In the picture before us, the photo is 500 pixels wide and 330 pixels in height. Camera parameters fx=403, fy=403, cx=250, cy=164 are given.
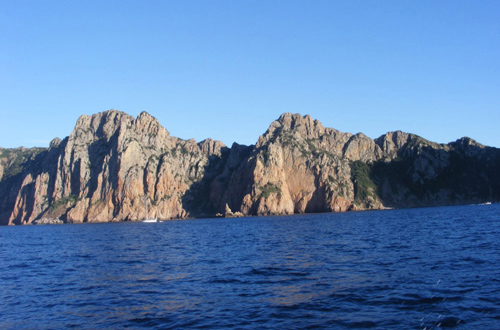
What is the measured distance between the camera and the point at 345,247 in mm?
48250

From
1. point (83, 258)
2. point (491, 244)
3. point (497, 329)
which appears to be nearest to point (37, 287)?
point (83, 258)

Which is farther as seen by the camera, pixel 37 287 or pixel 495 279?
pixel 37 287

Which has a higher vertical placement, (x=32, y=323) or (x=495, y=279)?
(x=495, y=279)

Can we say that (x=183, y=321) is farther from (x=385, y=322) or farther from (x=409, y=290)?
(x=409, y=290)

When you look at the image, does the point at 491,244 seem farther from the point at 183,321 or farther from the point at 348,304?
the point at 183,321

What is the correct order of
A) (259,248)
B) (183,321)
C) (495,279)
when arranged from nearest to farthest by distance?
(183,321) → (495,279) → (259,248)

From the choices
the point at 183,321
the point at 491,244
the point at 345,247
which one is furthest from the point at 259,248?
the point at 183,321

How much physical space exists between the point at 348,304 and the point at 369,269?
10852mm

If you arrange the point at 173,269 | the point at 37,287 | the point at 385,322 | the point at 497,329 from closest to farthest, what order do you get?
the point at 497,329 < the point at 385,322 < the point at 37,287 < the point at 173,269

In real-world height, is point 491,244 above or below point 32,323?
above

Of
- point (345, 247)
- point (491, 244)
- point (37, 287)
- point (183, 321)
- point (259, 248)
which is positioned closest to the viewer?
point (183, 321)

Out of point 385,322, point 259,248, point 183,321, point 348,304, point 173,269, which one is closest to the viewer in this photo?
point 385,322

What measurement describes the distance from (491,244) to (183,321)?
37.9 metres

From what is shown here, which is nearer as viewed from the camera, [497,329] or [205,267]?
[497,329]
